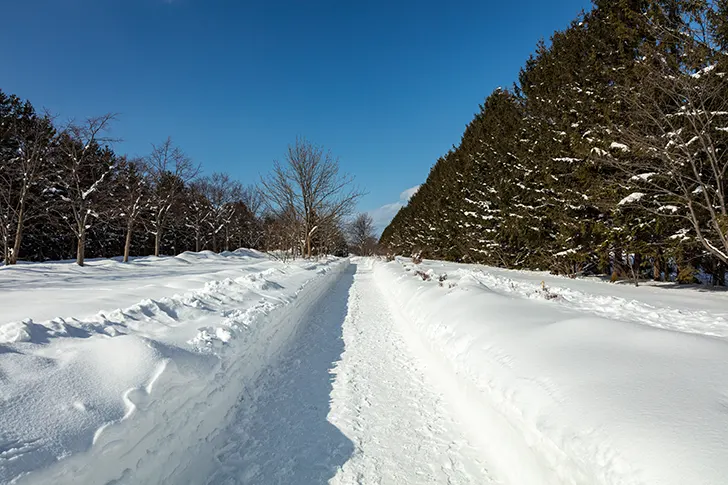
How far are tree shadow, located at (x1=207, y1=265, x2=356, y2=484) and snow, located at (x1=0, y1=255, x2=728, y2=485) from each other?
0.6 inches

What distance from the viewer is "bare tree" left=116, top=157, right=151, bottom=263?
22031 mm

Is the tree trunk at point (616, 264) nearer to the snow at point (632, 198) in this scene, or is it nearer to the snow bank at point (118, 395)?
the snow at point (632, 198)

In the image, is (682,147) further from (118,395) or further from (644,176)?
(118,395)

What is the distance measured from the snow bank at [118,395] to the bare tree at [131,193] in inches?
813

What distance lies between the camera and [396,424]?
3.43 metres

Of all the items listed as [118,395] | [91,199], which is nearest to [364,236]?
[91,199]

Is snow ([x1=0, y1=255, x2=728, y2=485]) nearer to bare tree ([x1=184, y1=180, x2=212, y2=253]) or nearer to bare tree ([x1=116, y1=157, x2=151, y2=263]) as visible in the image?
bare tree ([x1=116, y1=157, x2=151, y2=263])

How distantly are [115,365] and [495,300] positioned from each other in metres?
5.55

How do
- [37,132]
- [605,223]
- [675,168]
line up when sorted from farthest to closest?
[37,132], [605,223], [675,168]

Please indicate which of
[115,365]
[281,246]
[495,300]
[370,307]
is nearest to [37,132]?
[281,246]

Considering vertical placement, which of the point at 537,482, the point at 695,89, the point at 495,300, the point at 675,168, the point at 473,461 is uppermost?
the point at 695,89

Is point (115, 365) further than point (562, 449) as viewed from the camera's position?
Yes

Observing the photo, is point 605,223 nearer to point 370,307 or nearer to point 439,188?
point 370,307

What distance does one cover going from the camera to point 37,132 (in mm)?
16219
